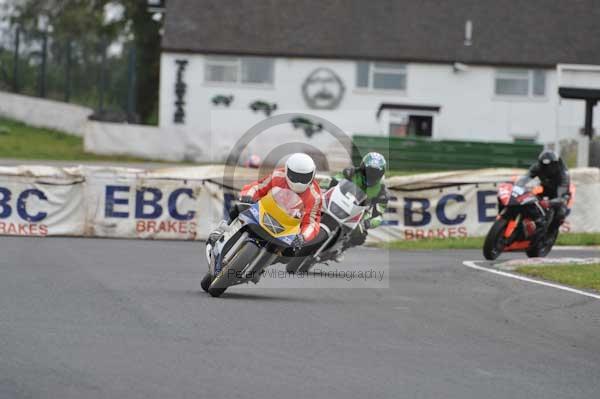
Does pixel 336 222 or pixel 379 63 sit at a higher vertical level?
pixel 379 63

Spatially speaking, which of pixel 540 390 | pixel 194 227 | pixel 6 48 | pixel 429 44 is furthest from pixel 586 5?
pixel 540 390

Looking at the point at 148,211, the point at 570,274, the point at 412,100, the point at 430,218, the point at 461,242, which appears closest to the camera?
the point at 570,274

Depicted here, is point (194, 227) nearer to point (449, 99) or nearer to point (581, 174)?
point (581, 174)

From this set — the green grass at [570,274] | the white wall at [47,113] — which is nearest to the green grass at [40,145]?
the white wall at [47,113]

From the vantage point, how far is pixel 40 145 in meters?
42.4

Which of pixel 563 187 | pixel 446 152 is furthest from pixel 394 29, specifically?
pixel 563 187

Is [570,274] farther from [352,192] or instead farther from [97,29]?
[97,29]

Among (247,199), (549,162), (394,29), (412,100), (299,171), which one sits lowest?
(247,199)

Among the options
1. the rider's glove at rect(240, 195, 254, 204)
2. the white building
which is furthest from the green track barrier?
the rider's glove at rect(240, 195, 254, 204)

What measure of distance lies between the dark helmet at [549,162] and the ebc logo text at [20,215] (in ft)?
27.5

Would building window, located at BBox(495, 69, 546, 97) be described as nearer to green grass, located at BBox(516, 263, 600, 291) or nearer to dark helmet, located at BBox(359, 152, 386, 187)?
green grass, located at BBox(516, 263, 600, 291)

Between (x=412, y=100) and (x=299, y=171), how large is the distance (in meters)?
37.5

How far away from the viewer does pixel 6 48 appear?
4612 centimetres

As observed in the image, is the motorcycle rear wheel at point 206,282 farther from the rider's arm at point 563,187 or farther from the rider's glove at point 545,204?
the rider's arm at point 563,187
